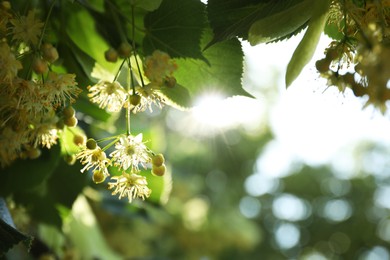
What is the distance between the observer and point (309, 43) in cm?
75

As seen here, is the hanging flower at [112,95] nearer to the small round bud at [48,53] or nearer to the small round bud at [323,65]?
the small round bud at [48,53]

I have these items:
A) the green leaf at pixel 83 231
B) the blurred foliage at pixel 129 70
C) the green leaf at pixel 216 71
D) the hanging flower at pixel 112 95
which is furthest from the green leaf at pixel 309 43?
the green leaf at pixel 83 231

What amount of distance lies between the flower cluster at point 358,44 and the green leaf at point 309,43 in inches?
0.8

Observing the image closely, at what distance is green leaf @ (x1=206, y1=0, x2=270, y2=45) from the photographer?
80 centimetres

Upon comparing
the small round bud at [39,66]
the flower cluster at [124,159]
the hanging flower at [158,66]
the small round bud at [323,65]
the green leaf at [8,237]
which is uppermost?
the small round bud at [323,65]

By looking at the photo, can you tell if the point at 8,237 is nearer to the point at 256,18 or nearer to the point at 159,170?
the point at 159,170

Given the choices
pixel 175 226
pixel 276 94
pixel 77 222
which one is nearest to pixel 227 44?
pixel 77 222

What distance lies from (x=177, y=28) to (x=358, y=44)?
1.10 feet

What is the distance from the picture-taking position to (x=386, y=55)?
19.2 inches

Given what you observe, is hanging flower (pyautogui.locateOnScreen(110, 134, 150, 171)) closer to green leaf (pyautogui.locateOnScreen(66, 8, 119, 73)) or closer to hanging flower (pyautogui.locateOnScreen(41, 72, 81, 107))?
hanging flower (pyautogui.locateOnScreen(41, 72, 81, 107))

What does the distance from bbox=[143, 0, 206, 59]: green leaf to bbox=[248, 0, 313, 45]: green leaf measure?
0.15 metres

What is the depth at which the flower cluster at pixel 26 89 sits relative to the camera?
0.80m

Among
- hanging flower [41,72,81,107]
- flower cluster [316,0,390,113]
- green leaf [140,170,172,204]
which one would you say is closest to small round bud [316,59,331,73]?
flower cluster [316,0,390,113]

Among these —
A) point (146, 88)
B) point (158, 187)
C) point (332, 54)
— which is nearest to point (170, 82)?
point (146, 88)
